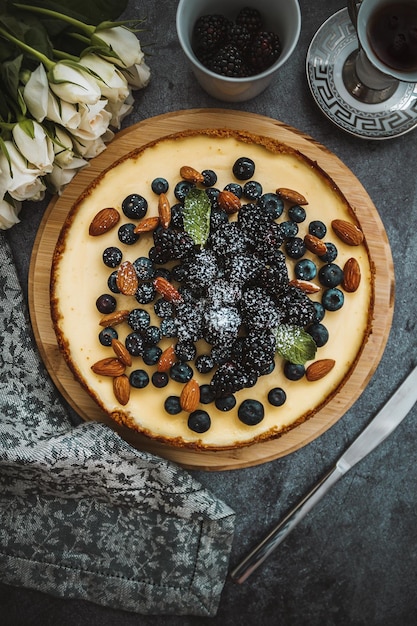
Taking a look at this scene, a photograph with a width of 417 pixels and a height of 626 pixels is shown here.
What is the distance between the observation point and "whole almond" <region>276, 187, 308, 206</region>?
4.29 ft

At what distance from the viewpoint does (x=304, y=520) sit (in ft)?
4.92

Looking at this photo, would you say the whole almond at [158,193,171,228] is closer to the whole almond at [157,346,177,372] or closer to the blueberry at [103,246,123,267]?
the blueberry at [103,246,123,267]

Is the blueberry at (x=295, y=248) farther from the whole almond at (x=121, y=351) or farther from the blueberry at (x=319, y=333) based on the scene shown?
the whole almond at (x=121, y=351)

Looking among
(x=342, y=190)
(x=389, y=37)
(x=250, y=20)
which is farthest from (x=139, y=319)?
(x=389, y=37)

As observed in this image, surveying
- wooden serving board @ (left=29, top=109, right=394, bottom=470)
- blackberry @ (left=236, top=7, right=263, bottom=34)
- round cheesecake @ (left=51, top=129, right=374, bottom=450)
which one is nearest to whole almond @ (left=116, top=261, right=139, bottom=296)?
round cheesecake @ (left=51, top=129, right=374, bottom=450)

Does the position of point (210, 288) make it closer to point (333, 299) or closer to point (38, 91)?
point (333, 299)

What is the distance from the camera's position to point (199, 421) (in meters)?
1.29

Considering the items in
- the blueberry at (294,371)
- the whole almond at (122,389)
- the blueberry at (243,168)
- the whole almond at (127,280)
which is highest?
the blueberry at (243,168)

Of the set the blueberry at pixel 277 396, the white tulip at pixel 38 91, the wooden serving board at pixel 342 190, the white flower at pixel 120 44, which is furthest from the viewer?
the wooden serving board at pixel 342 190

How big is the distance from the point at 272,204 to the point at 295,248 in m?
0.12

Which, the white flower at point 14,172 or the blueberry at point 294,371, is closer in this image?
the white flower at point 14,172

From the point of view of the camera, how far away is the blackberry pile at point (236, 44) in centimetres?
127

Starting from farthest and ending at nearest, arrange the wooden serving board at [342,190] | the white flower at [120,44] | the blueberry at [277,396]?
the wooden serving board at [342,190]
the blueberry at [277,396]
the white flower at [120,44]

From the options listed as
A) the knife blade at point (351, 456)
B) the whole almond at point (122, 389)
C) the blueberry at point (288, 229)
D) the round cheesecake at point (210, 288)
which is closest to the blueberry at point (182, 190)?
the round cheesecake at point (210, 288)
